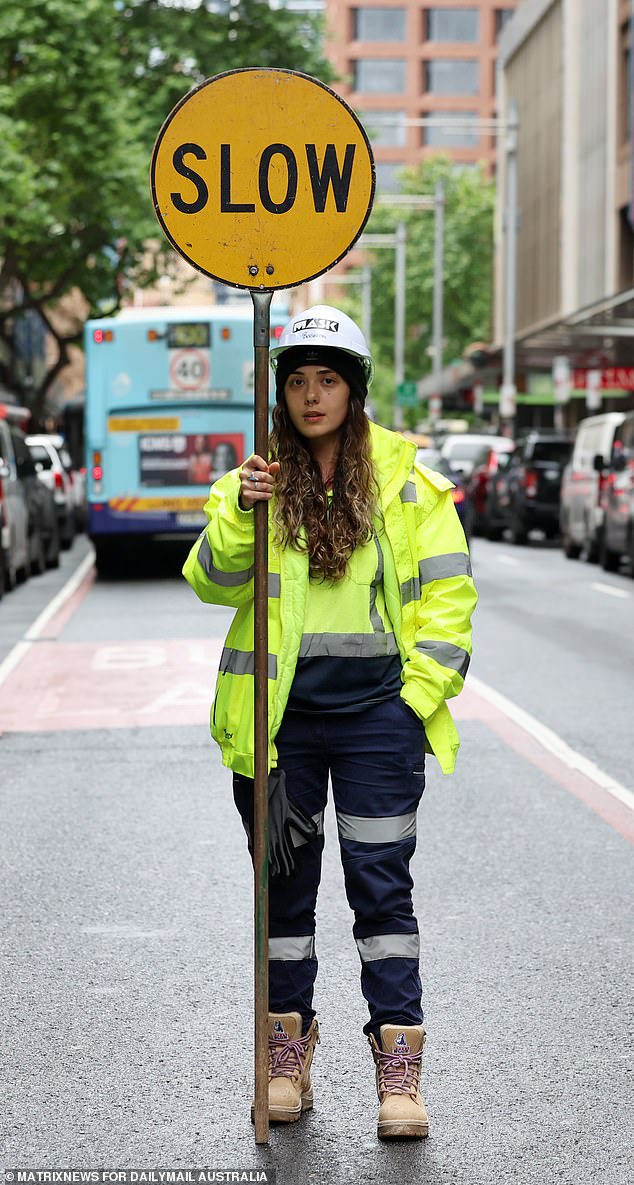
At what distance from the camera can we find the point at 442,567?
4.44 metres

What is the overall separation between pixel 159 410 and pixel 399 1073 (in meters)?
19.4

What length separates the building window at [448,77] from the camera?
11362 centimetres

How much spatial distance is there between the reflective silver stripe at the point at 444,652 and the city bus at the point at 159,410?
62.6 feet

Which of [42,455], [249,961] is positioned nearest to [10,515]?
[42,455]

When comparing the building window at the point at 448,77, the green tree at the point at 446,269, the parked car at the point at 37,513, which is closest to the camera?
the parked car at the point at 37,513

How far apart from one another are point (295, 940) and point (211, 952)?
1.58 meters

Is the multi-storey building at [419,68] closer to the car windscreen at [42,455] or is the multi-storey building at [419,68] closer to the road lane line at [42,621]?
the car windscreen at [42,455]

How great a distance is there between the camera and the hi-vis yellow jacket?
436cm

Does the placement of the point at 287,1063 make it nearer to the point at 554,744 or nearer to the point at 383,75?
the point at 554,744

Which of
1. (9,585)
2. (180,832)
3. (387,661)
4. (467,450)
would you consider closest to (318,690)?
(387,661)

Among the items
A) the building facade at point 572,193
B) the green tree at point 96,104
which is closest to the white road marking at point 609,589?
the green tree at point 96,104

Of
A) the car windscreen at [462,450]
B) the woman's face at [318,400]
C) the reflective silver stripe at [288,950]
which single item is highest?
the woman's face at [318,400]

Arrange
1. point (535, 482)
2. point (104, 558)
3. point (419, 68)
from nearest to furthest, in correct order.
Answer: point (104, 558), point (535, 482), point (419, 68)

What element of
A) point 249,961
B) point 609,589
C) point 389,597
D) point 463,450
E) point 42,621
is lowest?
point 609,589
